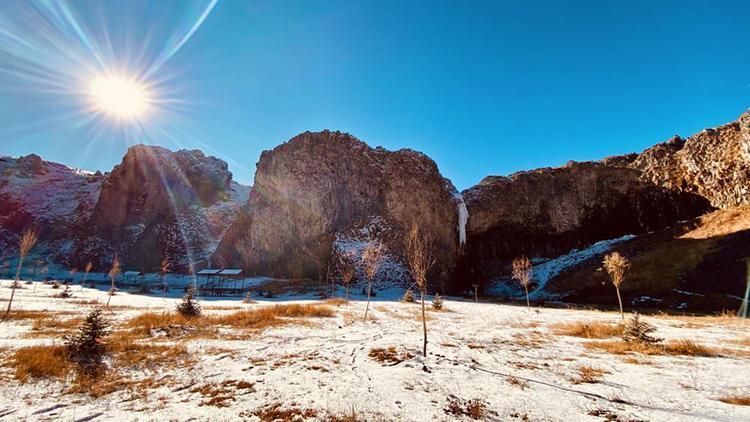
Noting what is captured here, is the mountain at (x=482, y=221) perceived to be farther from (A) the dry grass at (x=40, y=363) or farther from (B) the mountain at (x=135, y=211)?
(A) the dry grass at (x=40, y=363)

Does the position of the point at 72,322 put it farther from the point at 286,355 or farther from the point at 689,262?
the point at 689,262

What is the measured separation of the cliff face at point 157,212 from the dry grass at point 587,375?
10107cm

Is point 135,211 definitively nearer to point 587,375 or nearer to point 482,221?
point 482,221

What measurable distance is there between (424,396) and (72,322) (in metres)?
19.6

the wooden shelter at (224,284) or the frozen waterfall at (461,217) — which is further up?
the frozen waterfall at (461,217)

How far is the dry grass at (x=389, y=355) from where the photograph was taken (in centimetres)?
966

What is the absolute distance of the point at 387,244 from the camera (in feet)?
213

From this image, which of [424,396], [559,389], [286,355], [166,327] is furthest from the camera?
[166,327]

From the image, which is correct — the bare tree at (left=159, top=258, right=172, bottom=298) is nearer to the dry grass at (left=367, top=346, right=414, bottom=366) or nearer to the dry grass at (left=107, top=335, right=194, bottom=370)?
the dry grass at (left=107, top=335, right=194, bottom=370)

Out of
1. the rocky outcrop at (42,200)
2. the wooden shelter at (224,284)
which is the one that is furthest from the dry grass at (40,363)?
the rocky outcrop at (42,200)

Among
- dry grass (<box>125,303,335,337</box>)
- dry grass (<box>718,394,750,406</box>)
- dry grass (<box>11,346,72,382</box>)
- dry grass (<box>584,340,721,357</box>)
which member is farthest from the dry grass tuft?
dry grass (<box>125,303,335,337</box>)

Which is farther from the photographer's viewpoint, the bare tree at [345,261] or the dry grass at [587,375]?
the bare tree at [345,261]

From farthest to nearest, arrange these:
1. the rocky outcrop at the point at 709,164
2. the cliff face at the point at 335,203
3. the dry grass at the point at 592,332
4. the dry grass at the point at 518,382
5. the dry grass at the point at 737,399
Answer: the cliff face at the point at 335,203
the rocky outcrop at the point at 709,164
the dry grass at the point at 592,332
the dry grass at the point at 518,382
the dry grass at the point at 737,399

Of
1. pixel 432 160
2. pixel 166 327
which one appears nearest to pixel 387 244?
pixel 432 160
